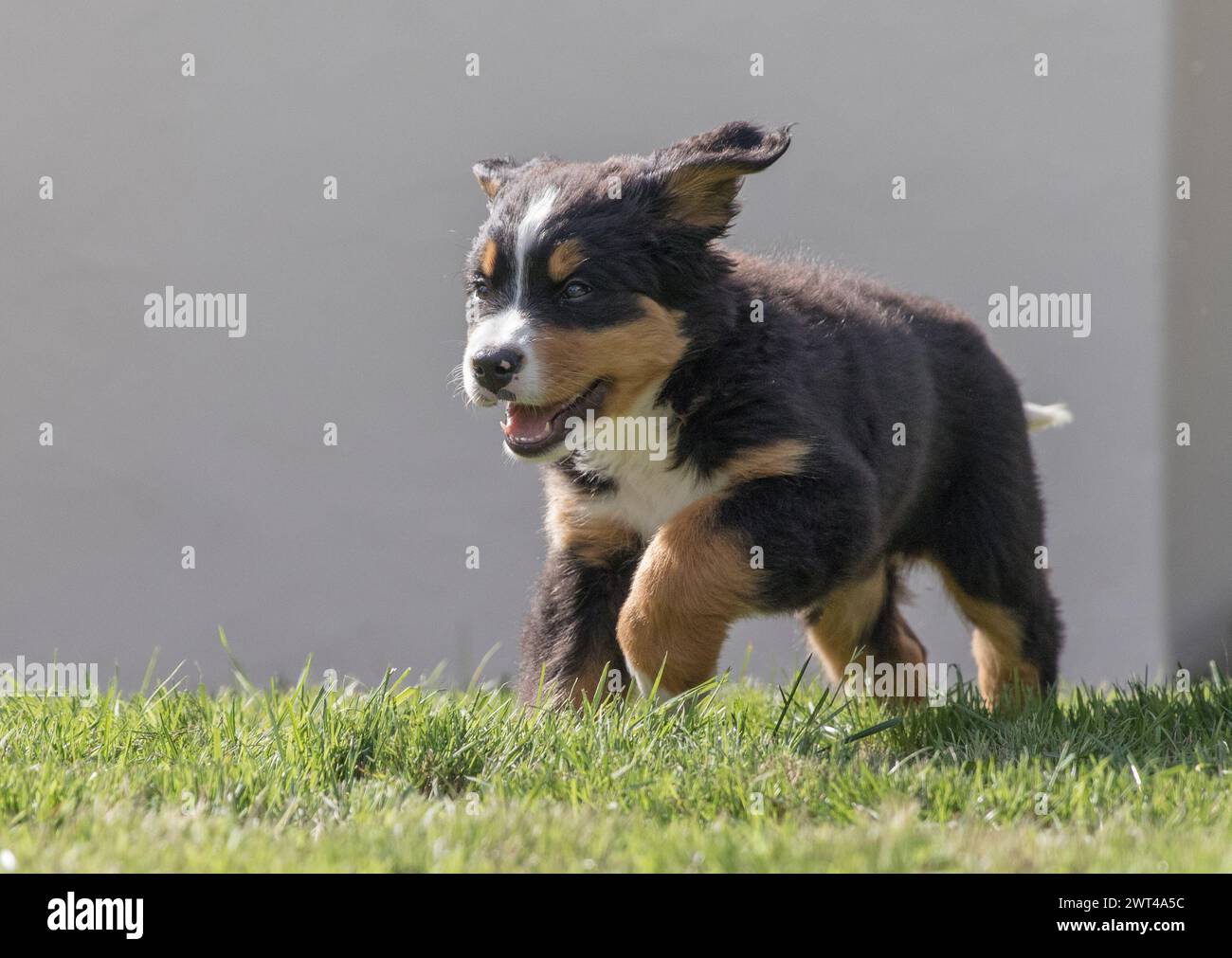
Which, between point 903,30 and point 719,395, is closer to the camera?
point 719,395

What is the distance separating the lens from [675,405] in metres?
3.74

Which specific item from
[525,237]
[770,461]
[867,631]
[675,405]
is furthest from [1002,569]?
[525,237]

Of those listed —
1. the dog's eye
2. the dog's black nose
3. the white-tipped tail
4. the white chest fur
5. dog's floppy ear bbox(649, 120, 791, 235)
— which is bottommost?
the white chest fur

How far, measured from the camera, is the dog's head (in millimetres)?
3490

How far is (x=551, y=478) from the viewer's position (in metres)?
4.13

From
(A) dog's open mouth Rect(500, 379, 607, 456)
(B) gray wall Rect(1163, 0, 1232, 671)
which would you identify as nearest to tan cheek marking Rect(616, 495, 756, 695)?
(A) dog's open mouth Rect(500, 379, 607, 456)

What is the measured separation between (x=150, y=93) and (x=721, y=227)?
123 inches

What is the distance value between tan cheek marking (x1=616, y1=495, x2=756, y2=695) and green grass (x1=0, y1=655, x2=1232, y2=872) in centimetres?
11

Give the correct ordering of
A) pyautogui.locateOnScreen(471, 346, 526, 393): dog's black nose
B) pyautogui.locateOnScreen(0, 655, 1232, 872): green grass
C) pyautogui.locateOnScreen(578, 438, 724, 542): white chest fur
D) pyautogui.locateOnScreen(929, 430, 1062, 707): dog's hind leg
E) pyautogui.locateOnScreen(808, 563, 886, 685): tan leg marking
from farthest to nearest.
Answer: pyautogui.locateOnScreen(808, 563, 886, 685): tan leg marking → pyautogui.locateOnScreen(929, 430, 1062, 707): dog's hind leg → pyautogui.locateOnScreen(578, 438, 724, 542): white chest fur → pyautogui.locateOnScreen(471, 346, 526, 393): dog's black nose → pyautogui.locateOnScreen(0, 655, 1232, 872): green grass

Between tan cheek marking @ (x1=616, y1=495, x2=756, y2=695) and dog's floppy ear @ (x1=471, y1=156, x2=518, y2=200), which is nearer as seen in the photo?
tan cheek marking @ (x1=616, y1=495, x2=756, y2=695)

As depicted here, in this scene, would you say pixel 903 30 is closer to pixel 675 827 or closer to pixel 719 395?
pixel 719 395

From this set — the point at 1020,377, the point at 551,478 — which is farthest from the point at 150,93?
the point at 1020,377

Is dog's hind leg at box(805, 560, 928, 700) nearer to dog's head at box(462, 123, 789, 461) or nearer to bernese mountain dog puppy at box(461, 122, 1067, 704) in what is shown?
bernese mountain dog puppy at box(461, 122, 1067, 704)
